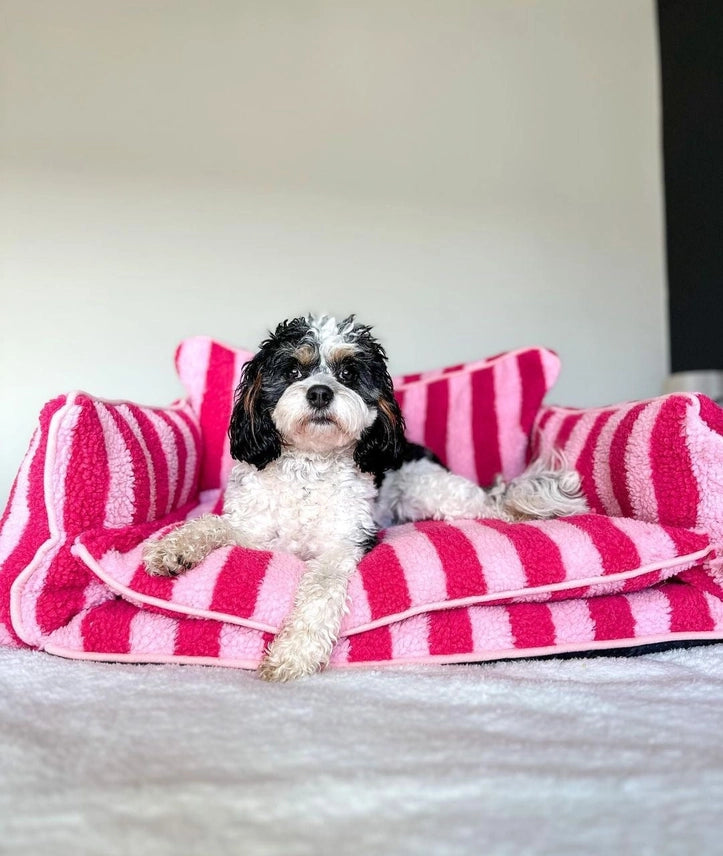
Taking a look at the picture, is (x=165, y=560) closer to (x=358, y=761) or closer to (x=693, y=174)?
(x=358, y=761)

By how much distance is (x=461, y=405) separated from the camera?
8.57 ft

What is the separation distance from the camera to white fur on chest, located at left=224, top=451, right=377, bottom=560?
188 centimetres

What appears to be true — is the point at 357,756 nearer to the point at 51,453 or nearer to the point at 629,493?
the point at 51,453

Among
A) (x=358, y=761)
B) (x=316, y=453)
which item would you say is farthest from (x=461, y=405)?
(x=358, y=761)

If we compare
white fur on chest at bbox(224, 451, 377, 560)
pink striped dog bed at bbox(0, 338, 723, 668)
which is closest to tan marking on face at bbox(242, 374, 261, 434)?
white fur on chest at bbox(224, 451, 377, 560)

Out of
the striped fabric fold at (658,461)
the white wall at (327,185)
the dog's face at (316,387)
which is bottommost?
the striped fabric fold at (658,461)

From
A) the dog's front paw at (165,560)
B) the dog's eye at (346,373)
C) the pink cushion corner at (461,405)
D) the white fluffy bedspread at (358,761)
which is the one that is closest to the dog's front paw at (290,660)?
the white fluffy bedspread at (358,761)

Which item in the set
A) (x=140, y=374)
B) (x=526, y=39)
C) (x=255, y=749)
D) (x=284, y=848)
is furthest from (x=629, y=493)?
(x=526, y=39)

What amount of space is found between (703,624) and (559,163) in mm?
2983

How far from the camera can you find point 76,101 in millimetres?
3191

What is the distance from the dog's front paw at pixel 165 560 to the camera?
1478mm

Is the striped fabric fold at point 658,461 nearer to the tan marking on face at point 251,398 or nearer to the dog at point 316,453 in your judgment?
the dog at point 316,453

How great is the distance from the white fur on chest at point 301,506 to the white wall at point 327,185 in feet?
5.11

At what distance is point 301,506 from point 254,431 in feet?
0.88
